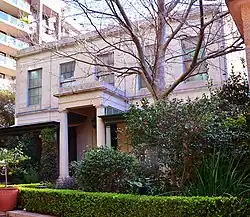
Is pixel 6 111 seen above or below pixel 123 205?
above

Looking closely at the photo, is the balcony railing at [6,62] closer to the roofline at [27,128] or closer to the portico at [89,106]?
the roofline at [27,128]

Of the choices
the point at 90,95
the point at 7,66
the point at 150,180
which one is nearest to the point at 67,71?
the point at 90,95

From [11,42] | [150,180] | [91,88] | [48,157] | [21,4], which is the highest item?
[21,4]

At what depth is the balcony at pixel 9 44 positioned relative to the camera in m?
28.6

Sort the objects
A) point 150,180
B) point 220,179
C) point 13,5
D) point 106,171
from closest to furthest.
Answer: point 220,179 < point 106,171 < point 150,180 < point 13,5

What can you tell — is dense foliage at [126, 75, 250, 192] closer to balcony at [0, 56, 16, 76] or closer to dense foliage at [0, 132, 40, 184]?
dense foliage at [0, 132, 40, 184]

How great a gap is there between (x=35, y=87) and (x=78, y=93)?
5.27 meters

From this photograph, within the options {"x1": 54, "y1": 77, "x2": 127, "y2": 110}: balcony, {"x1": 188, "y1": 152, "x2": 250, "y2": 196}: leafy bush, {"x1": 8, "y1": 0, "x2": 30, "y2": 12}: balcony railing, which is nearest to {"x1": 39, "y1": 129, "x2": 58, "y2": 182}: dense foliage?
{"x1": 54, "y1": 77, "x2": 127, "y2": 110}: balcony

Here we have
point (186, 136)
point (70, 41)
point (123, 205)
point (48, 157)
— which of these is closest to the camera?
point (123, 205)

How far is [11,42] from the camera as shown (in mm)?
29406

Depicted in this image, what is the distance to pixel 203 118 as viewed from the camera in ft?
→ 19.8

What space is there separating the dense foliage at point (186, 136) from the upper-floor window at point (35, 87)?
41.7ft

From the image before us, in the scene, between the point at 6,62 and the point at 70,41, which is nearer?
the point at 70,41

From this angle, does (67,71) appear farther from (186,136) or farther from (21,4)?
(21,4)
